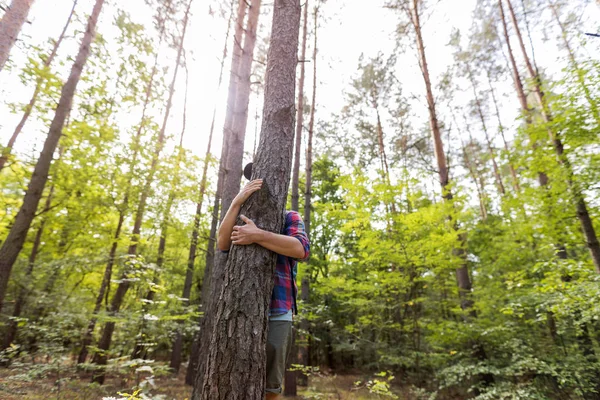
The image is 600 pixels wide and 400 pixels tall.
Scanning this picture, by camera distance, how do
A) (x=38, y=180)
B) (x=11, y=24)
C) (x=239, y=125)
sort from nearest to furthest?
(x=11, y=24)
(x=38, y=180)
(x=239, y=125)

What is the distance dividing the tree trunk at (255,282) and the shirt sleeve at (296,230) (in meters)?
0.10

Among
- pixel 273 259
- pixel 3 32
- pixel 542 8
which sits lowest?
pixel 273 259

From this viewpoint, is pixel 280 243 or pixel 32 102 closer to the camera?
pixel 280 243

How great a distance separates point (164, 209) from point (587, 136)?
947cm

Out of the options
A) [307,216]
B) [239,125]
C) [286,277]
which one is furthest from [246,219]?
[307,216]

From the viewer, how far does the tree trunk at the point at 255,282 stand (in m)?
1.70

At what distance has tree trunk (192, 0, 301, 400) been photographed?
1.70 metres

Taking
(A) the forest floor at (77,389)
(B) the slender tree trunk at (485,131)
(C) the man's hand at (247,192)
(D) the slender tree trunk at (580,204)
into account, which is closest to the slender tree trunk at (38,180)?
(A) the forest floor at (77,389)

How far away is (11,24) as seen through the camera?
4.33 m

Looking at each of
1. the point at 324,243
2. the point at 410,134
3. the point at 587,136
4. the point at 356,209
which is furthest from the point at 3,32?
the point at 410,134

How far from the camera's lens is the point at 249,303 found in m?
1.83

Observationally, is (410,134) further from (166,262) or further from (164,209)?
(166,262)

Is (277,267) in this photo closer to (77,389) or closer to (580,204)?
(580,204)

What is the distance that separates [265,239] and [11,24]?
5614 millimetres
